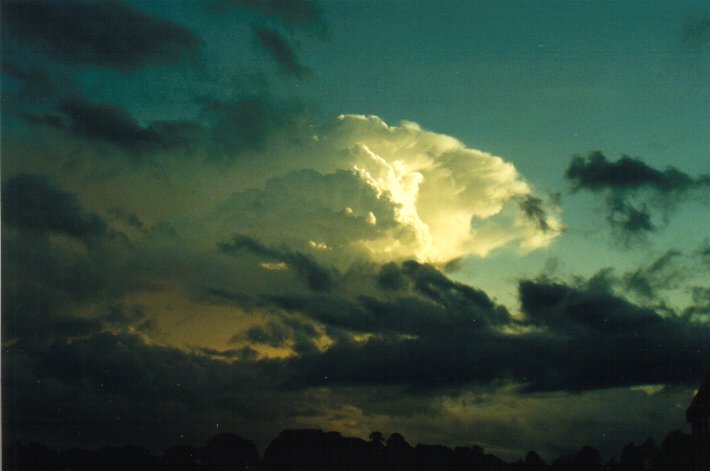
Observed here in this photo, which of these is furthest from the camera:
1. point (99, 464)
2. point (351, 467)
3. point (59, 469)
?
point (351, 467)

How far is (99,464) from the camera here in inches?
3189

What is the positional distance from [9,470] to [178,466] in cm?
4213

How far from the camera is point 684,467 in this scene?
4050cm

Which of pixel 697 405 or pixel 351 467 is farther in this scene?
pixel 351 467

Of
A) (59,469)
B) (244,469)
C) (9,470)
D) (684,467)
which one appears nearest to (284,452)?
(244,469)

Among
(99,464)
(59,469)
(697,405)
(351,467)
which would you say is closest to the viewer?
(697,405)

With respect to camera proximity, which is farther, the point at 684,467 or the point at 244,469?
the point at 244,469

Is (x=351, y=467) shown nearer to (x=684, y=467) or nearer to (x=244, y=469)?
(x=244, y=469)

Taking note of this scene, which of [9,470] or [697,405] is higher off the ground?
[697,405]

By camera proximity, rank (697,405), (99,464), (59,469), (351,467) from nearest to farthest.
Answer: (697,405), (59,469), (99,464), (351,467)

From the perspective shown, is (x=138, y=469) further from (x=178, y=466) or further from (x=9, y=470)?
(x=9, y=470)

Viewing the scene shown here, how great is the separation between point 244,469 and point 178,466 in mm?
7555

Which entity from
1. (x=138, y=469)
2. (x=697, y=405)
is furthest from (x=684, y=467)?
(x=138, y=469)

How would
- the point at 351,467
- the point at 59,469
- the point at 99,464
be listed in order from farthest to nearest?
1. the point at 351,467
2. the point at 99,464
3. the point at 59,469
